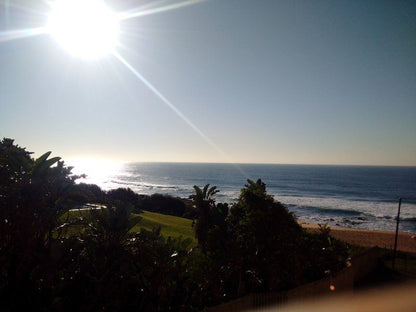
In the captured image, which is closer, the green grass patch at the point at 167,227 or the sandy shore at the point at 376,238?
the green grass patch at the point at 167,227

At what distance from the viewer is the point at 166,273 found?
9.02 m

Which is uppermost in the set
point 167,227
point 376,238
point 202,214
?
point 202,214

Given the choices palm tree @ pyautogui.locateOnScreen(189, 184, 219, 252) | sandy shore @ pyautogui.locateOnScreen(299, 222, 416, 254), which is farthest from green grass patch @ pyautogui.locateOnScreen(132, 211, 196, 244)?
sandy shore @ pyautogui.locateOnScreen(299, 222, 416, 254)

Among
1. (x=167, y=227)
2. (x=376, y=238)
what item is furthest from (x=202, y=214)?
(x=376, y=238)

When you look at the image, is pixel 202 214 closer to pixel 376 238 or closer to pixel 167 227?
pixel 167 227

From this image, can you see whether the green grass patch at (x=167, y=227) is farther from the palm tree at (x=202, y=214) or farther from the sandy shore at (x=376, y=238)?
the sandy shore at (x=376, y=238)

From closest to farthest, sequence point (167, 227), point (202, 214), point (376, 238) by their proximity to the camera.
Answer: point (202, 214) < point (167, 227) < point (376, 238)

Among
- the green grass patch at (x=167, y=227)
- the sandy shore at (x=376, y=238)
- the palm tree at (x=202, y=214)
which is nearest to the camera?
the palm tree at (x=202, y=214)

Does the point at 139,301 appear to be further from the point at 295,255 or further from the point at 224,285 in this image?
the point at 295,255

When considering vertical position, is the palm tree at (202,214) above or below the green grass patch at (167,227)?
above

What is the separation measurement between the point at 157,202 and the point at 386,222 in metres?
42.9

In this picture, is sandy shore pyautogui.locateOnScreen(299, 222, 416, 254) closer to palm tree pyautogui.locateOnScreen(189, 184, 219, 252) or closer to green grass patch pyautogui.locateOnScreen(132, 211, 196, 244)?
green grass patch pyautogui.locateOnScreen(132, 211, 196, 244)

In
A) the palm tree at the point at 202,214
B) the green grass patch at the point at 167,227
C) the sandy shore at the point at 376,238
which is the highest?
the palm tree at the point at 202,214

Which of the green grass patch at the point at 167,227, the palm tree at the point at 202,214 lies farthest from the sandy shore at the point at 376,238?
the palm tree at the point at 202,214
